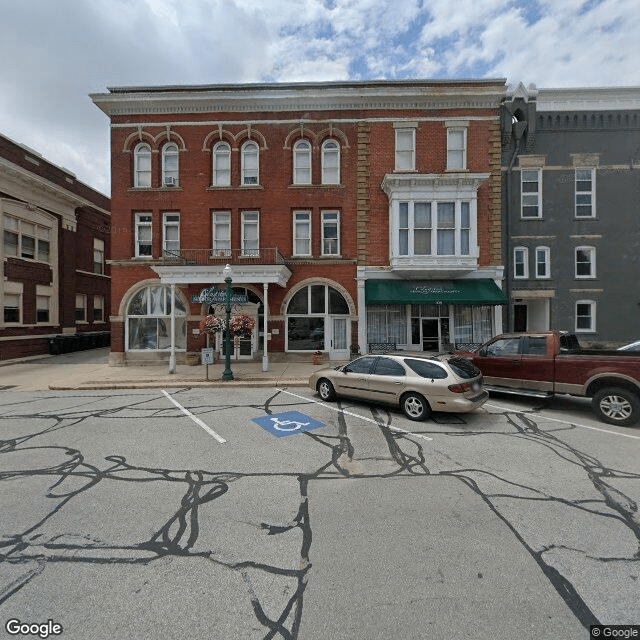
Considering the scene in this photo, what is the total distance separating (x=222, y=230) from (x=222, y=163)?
3.41 metres

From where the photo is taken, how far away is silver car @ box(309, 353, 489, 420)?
691cm

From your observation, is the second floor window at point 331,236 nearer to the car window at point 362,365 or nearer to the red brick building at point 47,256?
the car window at point 362,365

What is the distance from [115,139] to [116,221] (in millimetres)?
4157

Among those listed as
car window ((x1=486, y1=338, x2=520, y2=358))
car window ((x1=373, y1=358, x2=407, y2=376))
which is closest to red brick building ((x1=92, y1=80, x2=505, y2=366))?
car window ((x1=486, y1=338, x2=520, y2=358))

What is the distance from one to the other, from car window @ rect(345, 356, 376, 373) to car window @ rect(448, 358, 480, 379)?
1.85 m

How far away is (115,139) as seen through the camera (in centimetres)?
1619

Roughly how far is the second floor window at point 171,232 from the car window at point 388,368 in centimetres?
1269

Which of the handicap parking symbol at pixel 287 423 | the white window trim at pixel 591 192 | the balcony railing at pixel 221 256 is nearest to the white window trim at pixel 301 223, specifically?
the balcony railing at pixel 221 256

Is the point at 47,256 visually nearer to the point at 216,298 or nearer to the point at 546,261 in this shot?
the point at 216,298

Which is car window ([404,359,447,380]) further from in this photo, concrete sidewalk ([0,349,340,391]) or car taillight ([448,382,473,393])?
concrete sidewalk ([0,349,340,391])

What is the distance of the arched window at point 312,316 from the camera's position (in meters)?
Result: 16.0

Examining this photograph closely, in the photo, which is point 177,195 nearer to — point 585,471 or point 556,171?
point 585,471

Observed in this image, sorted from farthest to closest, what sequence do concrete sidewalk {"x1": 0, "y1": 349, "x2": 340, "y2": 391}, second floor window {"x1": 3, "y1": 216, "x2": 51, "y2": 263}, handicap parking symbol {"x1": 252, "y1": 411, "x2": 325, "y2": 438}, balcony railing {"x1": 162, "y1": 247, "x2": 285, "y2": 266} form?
second floor window {"x1": 3, "y1": 216, "x2": 51, "y2": 263}, balcony railing {"x1": 162, "y1": 247, "x2": 285, "y2": 266}, concrete sidewalk {"x1": 0, "y1": 349, "x2": 340, "y2": 391}, handicap parking symbol {"x1": 252, "y1": 411, "x2": 325, "y2": 438}

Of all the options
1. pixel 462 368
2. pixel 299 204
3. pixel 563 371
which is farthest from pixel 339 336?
pixel 563 371
